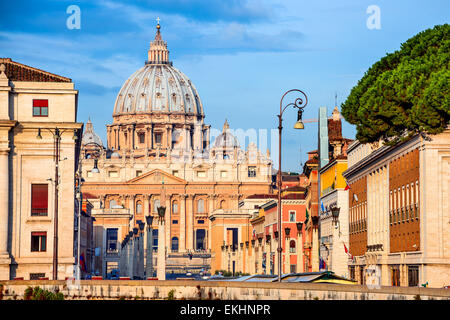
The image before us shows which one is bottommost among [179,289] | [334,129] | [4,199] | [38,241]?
[179,289]

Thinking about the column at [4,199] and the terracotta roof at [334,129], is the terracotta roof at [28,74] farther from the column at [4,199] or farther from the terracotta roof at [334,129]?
the terracotta roof at [334,129]

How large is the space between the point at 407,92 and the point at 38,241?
2478 centimetres

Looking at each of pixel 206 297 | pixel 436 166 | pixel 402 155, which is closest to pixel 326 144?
pixel 402 155

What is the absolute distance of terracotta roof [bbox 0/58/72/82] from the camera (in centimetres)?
6950

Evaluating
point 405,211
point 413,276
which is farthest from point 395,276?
point 413,276

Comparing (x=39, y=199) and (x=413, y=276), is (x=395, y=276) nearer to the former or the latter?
(x=413, y=276)

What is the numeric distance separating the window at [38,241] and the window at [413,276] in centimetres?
1949

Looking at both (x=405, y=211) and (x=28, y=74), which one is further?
(x=28, y=74)

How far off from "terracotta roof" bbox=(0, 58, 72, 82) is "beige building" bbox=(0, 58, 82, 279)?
5.61 ft

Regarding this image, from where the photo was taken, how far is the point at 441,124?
1917 inches

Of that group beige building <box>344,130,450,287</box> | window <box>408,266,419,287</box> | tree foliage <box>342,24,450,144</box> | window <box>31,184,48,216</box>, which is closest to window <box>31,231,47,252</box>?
window <box>31,184,48,216</box>

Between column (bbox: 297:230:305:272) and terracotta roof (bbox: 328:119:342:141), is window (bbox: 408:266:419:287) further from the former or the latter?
terracotta roof (bbox: 328:119:342:141)

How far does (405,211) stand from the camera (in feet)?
193

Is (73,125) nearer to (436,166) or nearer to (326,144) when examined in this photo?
(436,166)
